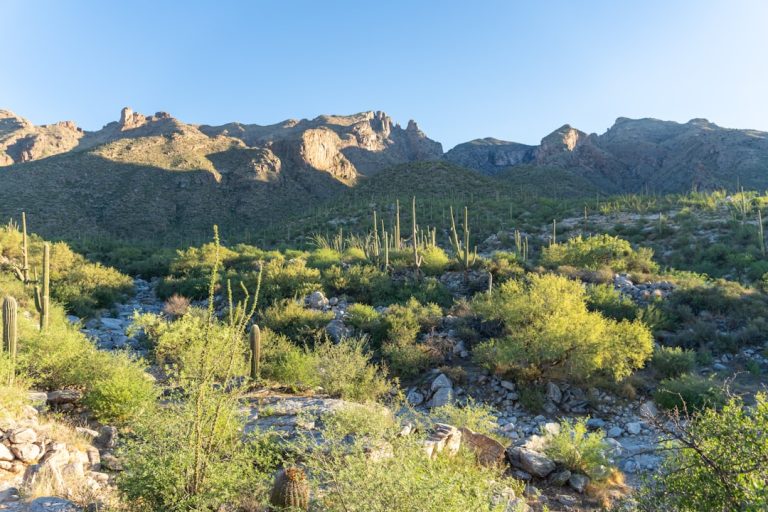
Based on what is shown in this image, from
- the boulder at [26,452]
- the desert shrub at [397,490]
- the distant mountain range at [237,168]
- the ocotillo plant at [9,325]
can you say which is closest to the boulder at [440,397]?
the desert shrub at [397,490]

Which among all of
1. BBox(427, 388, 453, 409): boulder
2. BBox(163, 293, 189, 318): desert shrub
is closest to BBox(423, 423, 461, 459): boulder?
BBox(427, 388, 453, 409): boulder

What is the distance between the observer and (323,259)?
66.4 ft

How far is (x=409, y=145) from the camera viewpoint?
338 ft

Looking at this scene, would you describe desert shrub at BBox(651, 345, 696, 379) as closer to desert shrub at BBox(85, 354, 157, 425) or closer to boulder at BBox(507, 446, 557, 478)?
boulder at BBox(507, 446, 557, 478)

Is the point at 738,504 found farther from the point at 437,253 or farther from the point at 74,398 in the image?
the point at 437,253

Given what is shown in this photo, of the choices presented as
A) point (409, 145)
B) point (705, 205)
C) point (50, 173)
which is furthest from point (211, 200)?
point (409, 145)

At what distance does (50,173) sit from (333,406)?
4976cm

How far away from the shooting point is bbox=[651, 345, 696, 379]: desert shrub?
389 inches

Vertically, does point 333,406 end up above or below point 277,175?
below

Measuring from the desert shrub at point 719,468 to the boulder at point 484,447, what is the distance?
87.6 inches

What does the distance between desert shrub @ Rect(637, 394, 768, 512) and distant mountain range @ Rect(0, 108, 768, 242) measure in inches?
1724

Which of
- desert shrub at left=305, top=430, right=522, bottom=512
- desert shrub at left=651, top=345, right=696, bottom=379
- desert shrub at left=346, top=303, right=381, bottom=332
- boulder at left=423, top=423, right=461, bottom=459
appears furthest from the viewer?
desert shrub at left=346, top=303, right=381, bottom=332

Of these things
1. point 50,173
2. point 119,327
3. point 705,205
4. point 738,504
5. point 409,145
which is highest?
point 409,145

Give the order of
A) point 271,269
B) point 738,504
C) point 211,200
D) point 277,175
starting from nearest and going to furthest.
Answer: point 738,504
point 271,269
point 211,200
point 277,175
